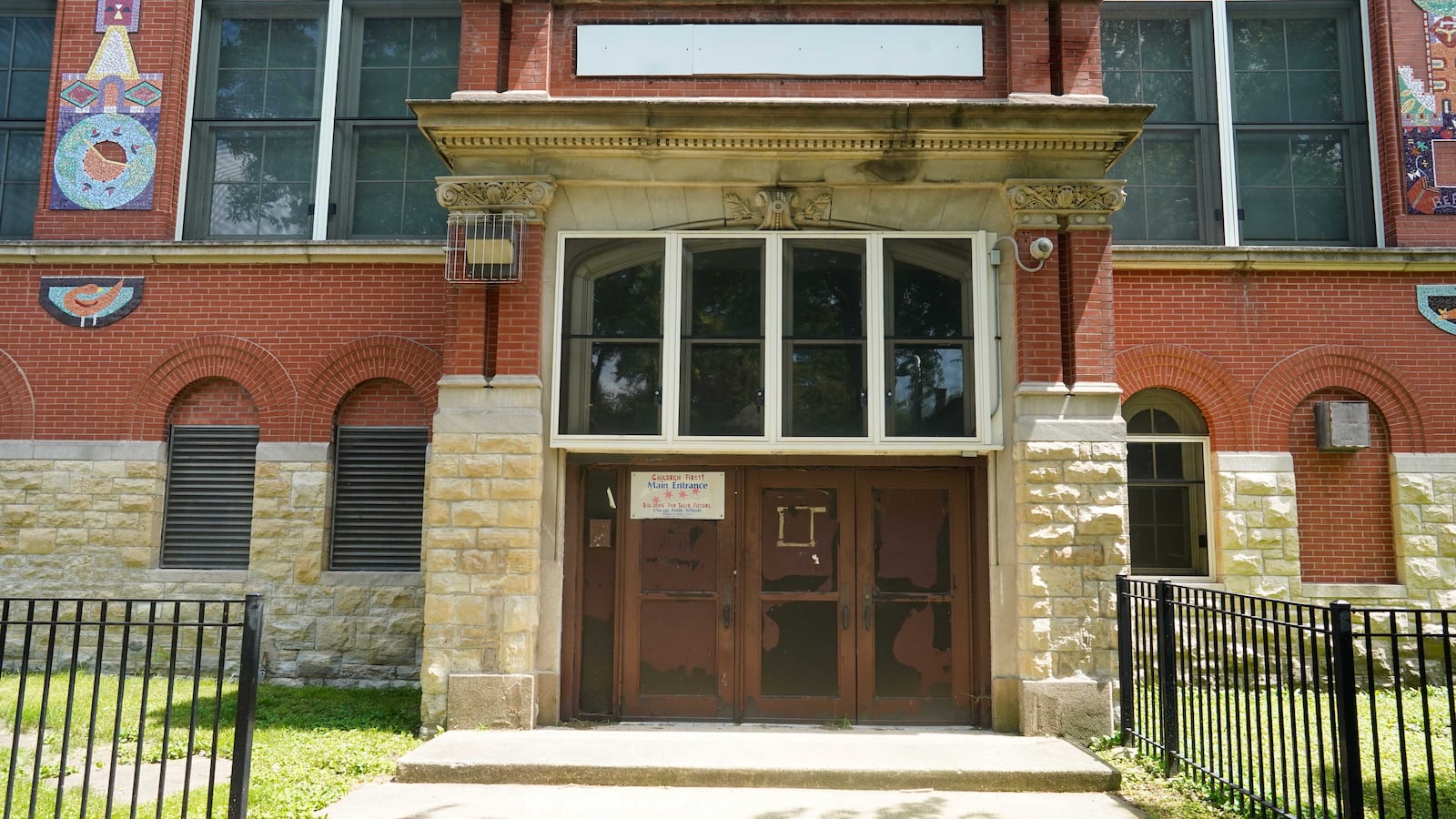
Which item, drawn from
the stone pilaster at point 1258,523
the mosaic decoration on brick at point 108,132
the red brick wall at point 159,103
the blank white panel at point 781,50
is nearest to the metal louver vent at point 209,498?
the red brick wall at point 159,103

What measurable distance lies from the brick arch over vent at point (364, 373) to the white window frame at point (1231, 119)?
894 cm

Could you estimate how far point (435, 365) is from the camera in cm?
1033

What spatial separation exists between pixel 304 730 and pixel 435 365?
4.01 meters

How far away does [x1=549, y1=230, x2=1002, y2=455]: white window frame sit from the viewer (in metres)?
8.23

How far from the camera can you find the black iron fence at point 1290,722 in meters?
5.11

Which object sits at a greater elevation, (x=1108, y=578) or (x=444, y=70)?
(x=444, y=70)

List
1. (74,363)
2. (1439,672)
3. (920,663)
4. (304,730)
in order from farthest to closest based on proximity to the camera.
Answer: (74,363) → (1439,672) → (920,663) → (304,730)

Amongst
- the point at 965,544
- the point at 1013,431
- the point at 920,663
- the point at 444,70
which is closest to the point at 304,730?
the point at 920,663

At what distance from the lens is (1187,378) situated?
402 inches

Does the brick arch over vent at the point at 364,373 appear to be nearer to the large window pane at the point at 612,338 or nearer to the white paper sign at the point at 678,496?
the large window pane at the point at 612,338

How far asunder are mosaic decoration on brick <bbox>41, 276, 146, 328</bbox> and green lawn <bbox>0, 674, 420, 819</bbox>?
385cm

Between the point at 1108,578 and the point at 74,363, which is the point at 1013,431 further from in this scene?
the point at 74,363

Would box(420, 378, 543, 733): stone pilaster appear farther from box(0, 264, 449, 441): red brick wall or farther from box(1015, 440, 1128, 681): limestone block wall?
box(1015, 440, 1128, 681): limestone block wall

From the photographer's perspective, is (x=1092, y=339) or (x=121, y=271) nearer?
(x=1092, y=339)
